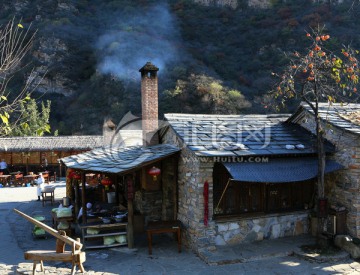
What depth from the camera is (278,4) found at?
5038cm

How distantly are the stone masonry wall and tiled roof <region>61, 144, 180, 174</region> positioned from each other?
4.49m

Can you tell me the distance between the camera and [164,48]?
46875 mm

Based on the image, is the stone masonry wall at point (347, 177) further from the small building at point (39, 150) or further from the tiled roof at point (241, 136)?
the small building at point (39, 150)

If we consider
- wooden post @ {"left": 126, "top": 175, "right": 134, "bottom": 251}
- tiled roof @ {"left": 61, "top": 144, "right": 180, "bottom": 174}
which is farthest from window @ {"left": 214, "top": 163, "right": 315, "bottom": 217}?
wooden post @ {"left": 126, "top": 175, "right": 134, "bottom": 251}

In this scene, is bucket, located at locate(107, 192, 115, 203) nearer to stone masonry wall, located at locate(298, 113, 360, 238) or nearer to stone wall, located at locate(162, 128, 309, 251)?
stone wall, located at locate(162, 128, 309, 251)

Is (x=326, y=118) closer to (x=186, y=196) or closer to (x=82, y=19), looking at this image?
(x=186, y=196)

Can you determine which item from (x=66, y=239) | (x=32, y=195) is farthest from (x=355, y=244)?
(x=32, y=195)

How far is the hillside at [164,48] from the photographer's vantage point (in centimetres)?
3753

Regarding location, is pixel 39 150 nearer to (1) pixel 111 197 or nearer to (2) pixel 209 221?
(1) pixel 111 197

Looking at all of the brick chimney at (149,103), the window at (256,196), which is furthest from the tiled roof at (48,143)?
the window at (256,196)

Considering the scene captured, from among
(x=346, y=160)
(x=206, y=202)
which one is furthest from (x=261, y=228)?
(x=346, y=160)

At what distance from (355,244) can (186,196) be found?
4535 mm

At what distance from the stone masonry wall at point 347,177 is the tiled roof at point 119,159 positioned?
4.49 meters

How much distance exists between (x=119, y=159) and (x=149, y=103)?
2688 millimetres
